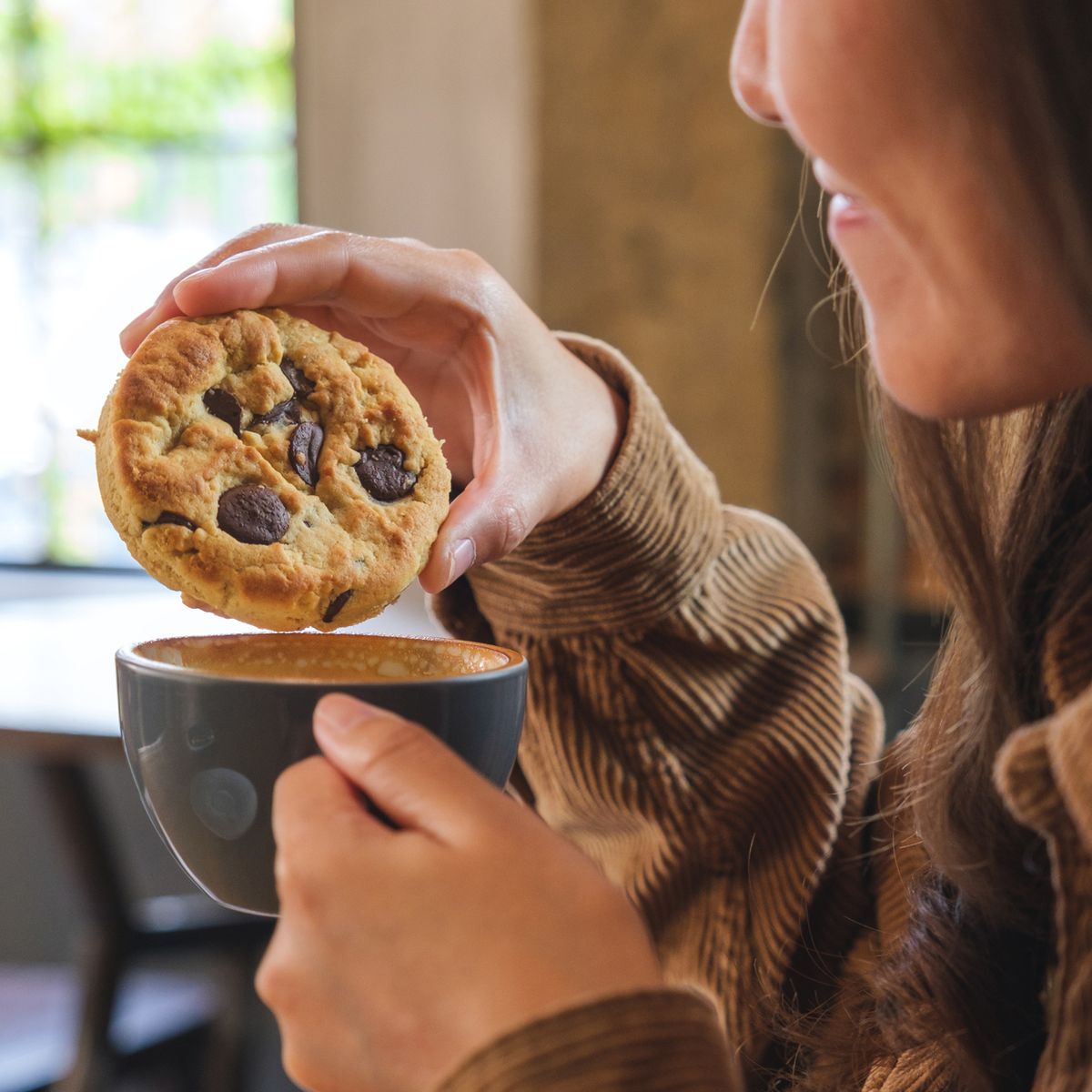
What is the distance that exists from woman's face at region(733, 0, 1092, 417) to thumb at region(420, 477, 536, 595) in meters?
0.19

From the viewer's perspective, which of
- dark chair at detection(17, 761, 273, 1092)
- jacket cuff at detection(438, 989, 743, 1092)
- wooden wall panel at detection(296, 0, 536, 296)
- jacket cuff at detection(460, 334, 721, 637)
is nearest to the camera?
jacket cuff at detection(438, 989, 743, 1092)

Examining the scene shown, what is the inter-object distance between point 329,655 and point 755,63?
33 centimetres

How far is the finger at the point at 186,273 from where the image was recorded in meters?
0.55

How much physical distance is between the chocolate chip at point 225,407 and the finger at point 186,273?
0.14 ft

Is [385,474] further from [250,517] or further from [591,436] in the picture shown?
[591,436]

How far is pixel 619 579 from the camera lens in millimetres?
744

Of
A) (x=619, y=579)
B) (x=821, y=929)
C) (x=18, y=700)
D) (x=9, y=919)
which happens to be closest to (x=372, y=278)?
(x=619, y=579)

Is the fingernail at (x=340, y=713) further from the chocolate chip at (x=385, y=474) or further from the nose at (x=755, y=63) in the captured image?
the nose at (x=755, y=63)

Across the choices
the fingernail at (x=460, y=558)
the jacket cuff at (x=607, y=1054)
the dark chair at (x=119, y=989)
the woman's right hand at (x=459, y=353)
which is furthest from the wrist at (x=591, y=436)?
the dark chair at (x=119, y=989)

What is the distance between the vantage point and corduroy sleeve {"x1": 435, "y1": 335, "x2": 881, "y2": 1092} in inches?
28.9

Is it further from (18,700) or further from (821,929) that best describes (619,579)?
(18,700)

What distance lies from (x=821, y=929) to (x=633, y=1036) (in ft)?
1.36

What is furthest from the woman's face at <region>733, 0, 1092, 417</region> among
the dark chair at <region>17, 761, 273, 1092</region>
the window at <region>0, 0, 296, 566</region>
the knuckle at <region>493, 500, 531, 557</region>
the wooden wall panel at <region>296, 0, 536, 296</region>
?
the window at <region>0, 0, 296, 566</region>

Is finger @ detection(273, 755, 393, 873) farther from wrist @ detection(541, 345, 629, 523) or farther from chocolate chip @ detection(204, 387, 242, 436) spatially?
wrist @ detection(541, 345, 629, 523)
